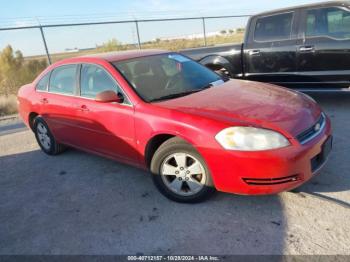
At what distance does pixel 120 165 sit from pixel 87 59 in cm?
147

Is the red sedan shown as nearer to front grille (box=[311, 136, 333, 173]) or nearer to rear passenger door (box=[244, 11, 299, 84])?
front grille (box=[311, 136, 333, 173])

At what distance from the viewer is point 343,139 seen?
4.91 metres

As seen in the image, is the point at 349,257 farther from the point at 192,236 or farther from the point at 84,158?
the point at 84,158

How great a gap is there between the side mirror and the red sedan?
0.01m

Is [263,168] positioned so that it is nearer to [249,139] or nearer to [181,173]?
[249,139]

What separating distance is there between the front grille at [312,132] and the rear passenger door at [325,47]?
8.73 ft

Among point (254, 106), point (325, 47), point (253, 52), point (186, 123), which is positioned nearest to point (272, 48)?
point (253, 52)

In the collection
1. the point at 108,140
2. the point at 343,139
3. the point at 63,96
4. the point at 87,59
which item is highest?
the point at 87,59

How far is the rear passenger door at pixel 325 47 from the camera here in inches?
233

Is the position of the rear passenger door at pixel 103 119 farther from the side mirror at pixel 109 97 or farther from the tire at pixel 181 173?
the tire at pixel 181 173

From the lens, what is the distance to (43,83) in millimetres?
5574

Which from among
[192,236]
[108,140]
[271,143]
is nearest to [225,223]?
[192,236]

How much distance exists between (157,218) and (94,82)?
6.39 ft

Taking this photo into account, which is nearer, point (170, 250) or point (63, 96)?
point (170, 250)
